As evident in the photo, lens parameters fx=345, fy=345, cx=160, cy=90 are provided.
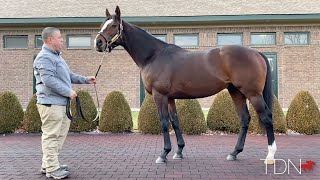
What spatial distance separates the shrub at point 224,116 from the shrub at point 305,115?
171 cm

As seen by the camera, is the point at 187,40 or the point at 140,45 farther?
the point at 187,40

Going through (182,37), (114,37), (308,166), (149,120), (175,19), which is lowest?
(308,166)

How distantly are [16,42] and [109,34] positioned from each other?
12730mm

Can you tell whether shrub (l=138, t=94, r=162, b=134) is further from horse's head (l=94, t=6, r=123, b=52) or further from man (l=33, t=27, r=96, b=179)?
man (l=33, t=27, r=96, b=179)

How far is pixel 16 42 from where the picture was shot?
16.8 meters

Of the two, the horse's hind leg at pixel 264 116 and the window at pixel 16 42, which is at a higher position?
the window at pixel 16 42

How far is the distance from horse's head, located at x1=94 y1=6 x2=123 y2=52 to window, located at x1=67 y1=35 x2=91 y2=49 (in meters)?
11.1

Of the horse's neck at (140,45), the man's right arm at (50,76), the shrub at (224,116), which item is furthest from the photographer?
the shrub at (224,116)

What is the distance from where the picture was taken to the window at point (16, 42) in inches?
659

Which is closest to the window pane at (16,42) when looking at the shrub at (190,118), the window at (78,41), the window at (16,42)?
the window at (16,42)

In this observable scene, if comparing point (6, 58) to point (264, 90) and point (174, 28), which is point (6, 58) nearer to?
point (174, 28)

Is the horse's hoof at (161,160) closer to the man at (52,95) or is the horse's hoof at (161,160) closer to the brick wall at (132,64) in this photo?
the man at (52,95)

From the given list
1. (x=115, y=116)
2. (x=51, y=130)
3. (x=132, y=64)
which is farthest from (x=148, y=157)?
(x=132, y=64)

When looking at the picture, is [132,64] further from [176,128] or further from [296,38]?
[176,128]
